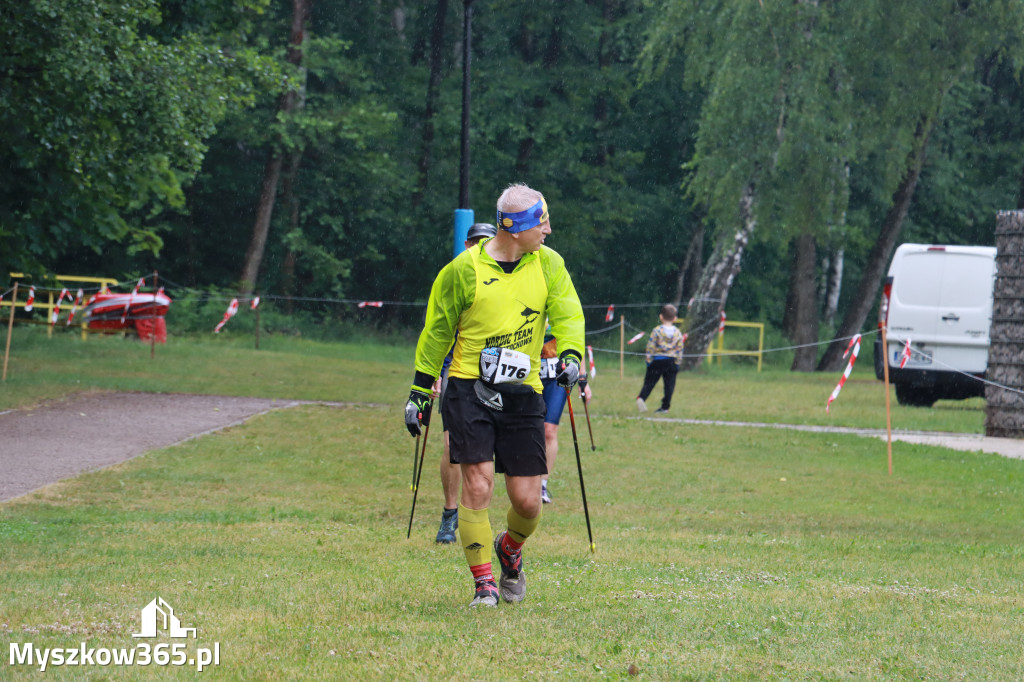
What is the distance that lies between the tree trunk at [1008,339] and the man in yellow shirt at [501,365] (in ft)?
38.7

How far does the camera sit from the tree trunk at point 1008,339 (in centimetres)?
1616

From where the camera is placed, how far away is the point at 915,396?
880 inches

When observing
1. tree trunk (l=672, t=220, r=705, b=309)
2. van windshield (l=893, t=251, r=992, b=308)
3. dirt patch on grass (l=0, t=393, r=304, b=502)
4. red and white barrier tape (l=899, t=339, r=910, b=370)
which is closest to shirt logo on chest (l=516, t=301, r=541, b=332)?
→ dirt patch on grass (l=0, t=393, r=304, b=502)

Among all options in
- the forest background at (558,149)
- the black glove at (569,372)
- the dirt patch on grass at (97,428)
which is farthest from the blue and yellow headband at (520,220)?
the forest background at (558,149)

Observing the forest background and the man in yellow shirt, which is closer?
the man in yellow shirt

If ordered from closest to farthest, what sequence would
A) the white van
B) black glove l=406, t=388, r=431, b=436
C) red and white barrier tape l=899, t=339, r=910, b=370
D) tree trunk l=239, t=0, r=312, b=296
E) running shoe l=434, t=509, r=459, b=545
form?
black glove l=406, t=388, r=431, b=436 < running shoe l=434, t=509, r=459, b=545 < red and white barrier tape l=899, t=339, r=910, b=370 < the white van < tree trunk l=239, t=0, r=312, b=296

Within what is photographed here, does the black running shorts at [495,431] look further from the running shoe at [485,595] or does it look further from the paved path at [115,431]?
the paved path at [115,431]

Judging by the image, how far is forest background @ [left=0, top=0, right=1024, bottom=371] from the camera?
76.3ft

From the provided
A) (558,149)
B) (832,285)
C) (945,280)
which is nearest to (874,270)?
(832,285)

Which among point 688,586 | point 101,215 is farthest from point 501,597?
point 101,215

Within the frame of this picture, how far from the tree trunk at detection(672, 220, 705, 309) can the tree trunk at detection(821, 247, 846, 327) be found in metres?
5.13

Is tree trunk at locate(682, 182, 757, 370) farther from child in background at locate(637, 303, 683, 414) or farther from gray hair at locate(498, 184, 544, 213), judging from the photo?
gray hair at locate(498, 184, 544, 213)

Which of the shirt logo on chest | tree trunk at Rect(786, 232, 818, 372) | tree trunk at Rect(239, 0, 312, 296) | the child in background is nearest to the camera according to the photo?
the shirt logo on chest

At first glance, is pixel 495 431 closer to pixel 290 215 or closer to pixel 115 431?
pixel 115 431
